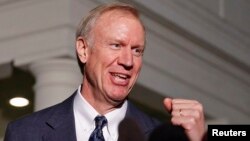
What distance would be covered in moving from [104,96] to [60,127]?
0.17m

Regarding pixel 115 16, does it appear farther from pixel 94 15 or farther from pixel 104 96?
pixel 104 96

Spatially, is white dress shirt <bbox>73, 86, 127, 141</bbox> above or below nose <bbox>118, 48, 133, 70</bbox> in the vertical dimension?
below

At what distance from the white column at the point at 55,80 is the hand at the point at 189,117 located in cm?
358

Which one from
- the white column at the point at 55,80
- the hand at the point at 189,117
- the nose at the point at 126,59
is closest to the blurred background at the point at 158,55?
the white column at the point at 55,80

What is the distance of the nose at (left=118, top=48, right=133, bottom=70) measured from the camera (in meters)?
2.08

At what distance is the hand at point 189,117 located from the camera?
6.36 ft

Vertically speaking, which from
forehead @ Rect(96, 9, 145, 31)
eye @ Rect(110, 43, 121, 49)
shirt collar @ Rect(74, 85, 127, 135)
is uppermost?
forehead @ Rect(96, 9, 145, 31)

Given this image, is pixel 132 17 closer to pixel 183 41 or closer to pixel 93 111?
pixel 93 111

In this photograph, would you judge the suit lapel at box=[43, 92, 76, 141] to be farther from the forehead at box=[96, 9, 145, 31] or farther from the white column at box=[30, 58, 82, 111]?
the white column at box=[30, 58, 82, 111]

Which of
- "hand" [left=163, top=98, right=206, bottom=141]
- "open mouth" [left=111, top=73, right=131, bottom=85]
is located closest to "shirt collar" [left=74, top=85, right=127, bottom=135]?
"open mouth" [left=111, top=73, right=131, bottom=85]

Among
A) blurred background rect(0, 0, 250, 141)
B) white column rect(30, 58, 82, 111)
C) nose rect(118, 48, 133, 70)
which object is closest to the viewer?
nose rect(118, 48, 133, 70)

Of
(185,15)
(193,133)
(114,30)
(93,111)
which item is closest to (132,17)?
(114,30)

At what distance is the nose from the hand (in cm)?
18

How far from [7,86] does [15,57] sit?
1231mm
